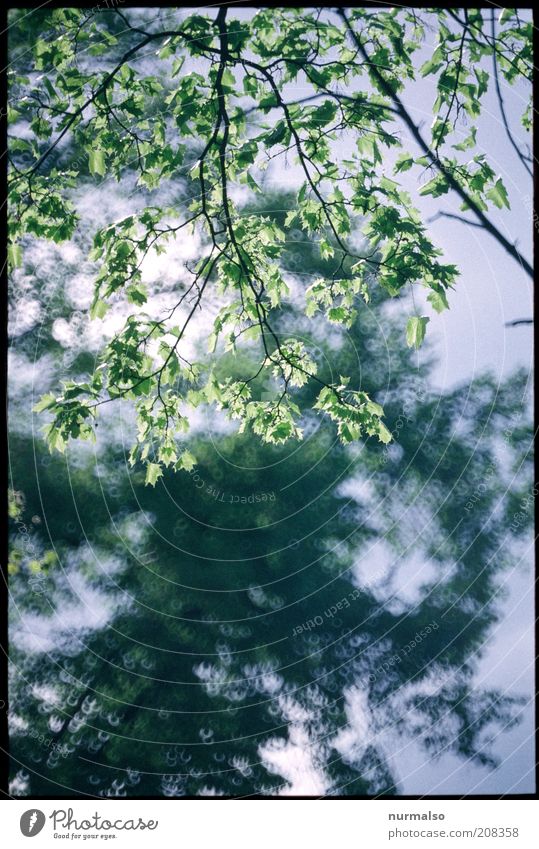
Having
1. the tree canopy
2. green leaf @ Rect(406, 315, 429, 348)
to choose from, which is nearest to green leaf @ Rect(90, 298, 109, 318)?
the tree canopy

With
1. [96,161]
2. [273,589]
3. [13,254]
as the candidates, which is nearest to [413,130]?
[96,161]

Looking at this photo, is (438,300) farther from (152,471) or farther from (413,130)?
(152,471)

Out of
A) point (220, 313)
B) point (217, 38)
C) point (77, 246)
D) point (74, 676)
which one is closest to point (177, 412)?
point (220, 313)

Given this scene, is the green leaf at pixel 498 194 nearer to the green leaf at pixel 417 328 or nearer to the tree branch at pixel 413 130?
the tree branch at pixel 413 130

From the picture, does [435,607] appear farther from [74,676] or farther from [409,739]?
[74,676]

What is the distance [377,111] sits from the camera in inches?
95.2

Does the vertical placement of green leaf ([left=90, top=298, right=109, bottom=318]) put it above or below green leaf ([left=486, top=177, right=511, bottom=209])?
below

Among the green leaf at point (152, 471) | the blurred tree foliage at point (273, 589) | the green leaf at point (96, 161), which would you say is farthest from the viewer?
the blurred tree foliage at point (273, 589)

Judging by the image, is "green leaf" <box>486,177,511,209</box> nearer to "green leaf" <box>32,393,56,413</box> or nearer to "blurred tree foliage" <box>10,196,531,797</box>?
"blurred tree foliage" <box>10,196,531,797</box>

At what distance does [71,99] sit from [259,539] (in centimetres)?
241
